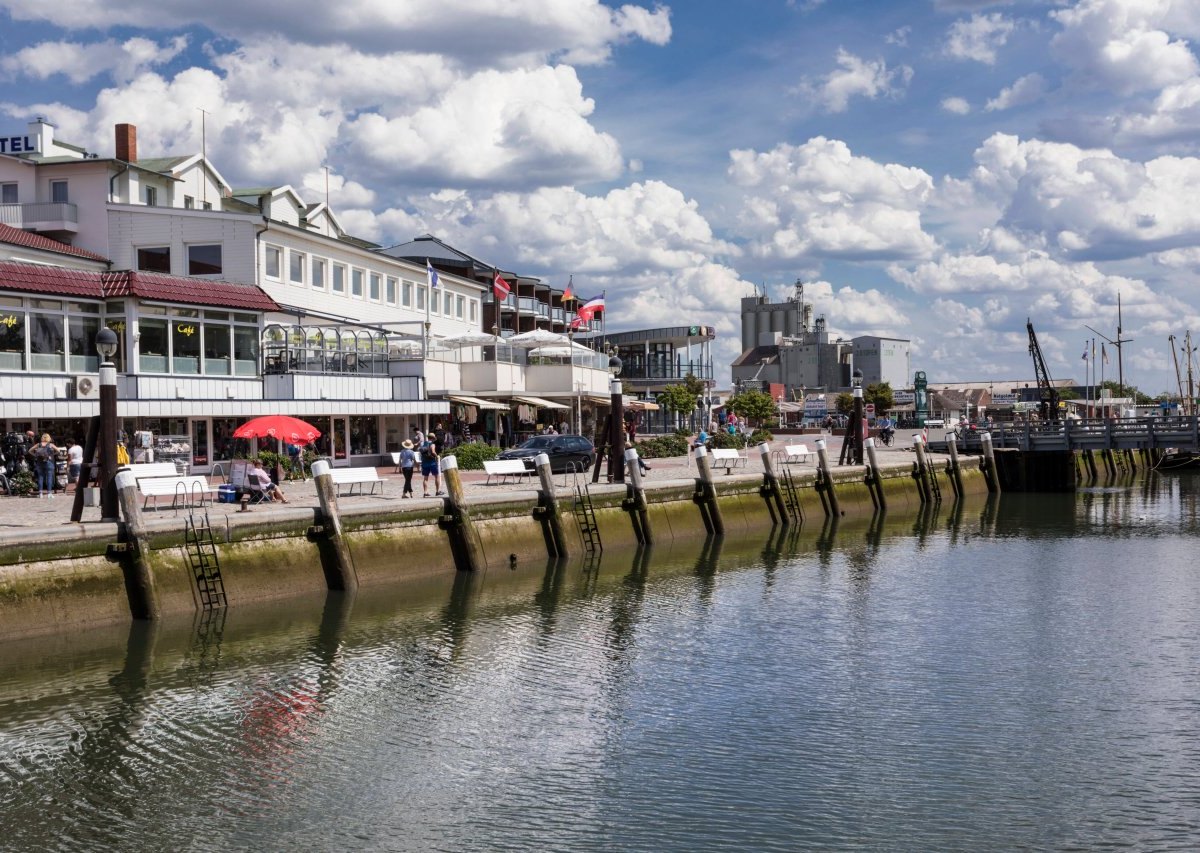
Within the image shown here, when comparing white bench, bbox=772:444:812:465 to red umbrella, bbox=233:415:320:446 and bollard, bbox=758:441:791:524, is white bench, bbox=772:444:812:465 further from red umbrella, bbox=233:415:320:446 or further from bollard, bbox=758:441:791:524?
red umbrella, bbox=233:415:320:446

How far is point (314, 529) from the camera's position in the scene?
26.6 m

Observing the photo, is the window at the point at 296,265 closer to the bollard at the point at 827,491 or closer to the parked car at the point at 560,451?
the parked car at the point at 560,451

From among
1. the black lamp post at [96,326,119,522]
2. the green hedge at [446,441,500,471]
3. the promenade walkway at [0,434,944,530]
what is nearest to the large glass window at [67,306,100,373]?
the promenade walkway at [0,434,944,530]

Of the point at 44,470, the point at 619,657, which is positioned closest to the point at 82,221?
the point at 44,470

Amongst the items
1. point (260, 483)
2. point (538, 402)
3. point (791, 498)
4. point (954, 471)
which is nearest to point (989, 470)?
point (954, 471)

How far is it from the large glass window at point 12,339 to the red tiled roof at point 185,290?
117 inches

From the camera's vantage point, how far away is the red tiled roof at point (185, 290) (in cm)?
3988

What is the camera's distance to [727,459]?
4975 centimetres

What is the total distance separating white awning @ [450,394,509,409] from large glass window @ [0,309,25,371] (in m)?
20.7

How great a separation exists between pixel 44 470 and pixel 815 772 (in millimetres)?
25418

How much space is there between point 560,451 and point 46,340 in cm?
1734

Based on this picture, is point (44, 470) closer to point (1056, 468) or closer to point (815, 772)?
point (815, 772)

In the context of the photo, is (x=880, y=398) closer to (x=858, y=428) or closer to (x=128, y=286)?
(x=858, y=428)

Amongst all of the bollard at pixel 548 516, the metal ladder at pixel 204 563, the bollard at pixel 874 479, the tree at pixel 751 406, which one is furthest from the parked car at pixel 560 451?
the tree at pixel 751 406
